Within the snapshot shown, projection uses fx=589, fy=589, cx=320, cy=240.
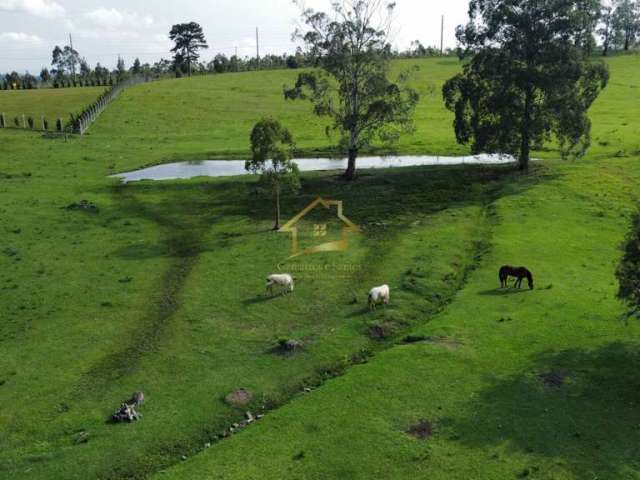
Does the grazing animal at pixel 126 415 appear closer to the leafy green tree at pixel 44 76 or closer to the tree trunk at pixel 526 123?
the tree trunk at pixel 526 123

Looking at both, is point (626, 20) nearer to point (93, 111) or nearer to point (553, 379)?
point (93, 111)

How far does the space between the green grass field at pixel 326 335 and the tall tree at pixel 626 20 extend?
128 m

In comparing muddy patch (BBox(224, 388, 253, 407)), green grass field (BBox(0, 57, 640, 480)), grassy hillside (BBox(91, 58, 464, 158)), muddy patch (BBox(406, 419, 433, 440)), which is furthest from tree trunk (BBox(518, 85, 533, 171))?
Result: muddy patch (BBox(224, 388, 253, 407))

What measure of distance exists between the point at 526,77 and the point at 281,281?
35464 mm

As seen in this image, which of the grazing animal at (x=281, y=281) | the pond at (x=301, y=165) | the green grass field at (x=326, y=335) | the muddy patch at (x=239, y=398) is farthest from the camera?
the pond at (x=301, y=165)

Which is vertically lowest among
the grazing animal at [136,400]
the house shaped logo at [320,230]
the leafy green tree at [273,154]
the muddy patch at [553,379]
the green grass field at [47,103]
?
the grazing animal at [136,400]

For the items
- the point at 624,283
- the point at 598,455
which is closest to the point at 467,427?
the point at 598,455

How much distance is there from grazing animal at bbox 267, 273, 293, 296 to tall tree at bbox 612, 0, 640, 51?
165476 mm

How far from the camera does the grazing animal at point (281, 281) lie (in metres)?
34.2

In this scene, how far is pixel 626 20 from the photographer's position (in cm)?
16312

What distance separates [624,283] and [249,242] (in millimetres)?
26046

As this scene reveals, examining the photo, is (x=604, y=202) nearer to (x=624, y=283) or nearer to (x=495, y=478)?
(x=624, y=283)

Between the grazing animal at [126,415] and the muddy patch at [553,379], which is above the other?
the muddy patch at [553,379]

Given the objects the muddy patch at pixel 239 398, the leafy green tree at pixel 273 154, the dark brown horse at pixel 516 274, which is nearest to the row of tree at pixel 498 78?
the leafy green tree at pixel 273 154
